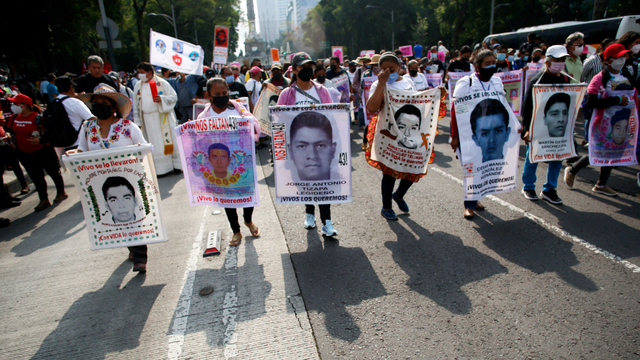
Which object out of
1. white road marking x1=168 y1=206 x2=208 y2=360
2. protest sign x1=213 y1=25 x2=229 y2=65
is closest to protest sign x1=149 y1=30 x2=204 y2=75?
white road marking x1=168 y1=206 x2=208 y2=360

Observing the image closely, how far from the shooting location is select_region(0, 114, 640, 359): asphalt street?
2771 millimetres

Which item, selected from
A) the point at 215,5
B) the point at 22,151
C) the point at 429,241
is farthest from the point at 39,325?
the point at 215,5

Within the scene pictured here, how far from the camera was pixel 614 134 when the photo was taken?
525 centimetres

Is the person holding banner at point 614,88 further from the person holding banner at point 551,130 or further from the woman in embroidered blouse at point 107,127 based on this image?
the woman in embroidered blouse at point 107,127

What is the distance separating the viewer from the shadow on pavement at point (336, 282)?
302 cm

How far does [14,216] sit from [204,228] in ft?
12.1

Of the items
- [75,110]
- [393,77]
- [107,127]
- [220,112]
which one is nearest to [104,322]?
[107,127]

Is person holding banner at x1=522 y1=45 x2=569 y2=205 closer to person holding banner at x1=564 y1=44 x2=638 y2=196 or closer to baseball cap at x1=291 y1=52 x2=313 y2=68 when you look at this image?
person holding banner at x1=564 y1=44 x2=638 y2=196

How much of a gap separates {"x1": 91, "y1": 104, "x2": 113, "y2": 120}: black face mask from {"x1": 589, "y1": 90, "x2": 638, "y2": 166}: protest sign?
606 centimetres

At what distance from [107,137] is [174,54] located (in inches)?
155

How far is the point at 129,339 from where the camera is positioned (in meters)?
2.96

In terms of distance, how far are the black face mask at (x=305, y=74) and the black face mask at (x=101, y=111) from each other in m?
2.00

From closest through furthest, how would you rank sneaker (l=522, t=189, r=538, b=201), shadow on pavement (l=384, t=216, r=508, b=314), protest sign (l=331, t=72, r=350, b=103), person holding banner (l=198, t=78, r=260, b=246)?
shadow on pavement (l=384, t=216, r=508, b=314) < person holding banner (l=198, t=78, r=260, b=246) < sneaker (l=522, t=189, r=538, b=201) < protest sign (l=331, t=72, r=350, b=103)

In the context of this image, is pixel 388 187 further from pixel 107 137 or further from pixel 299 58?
pixel 107 137
